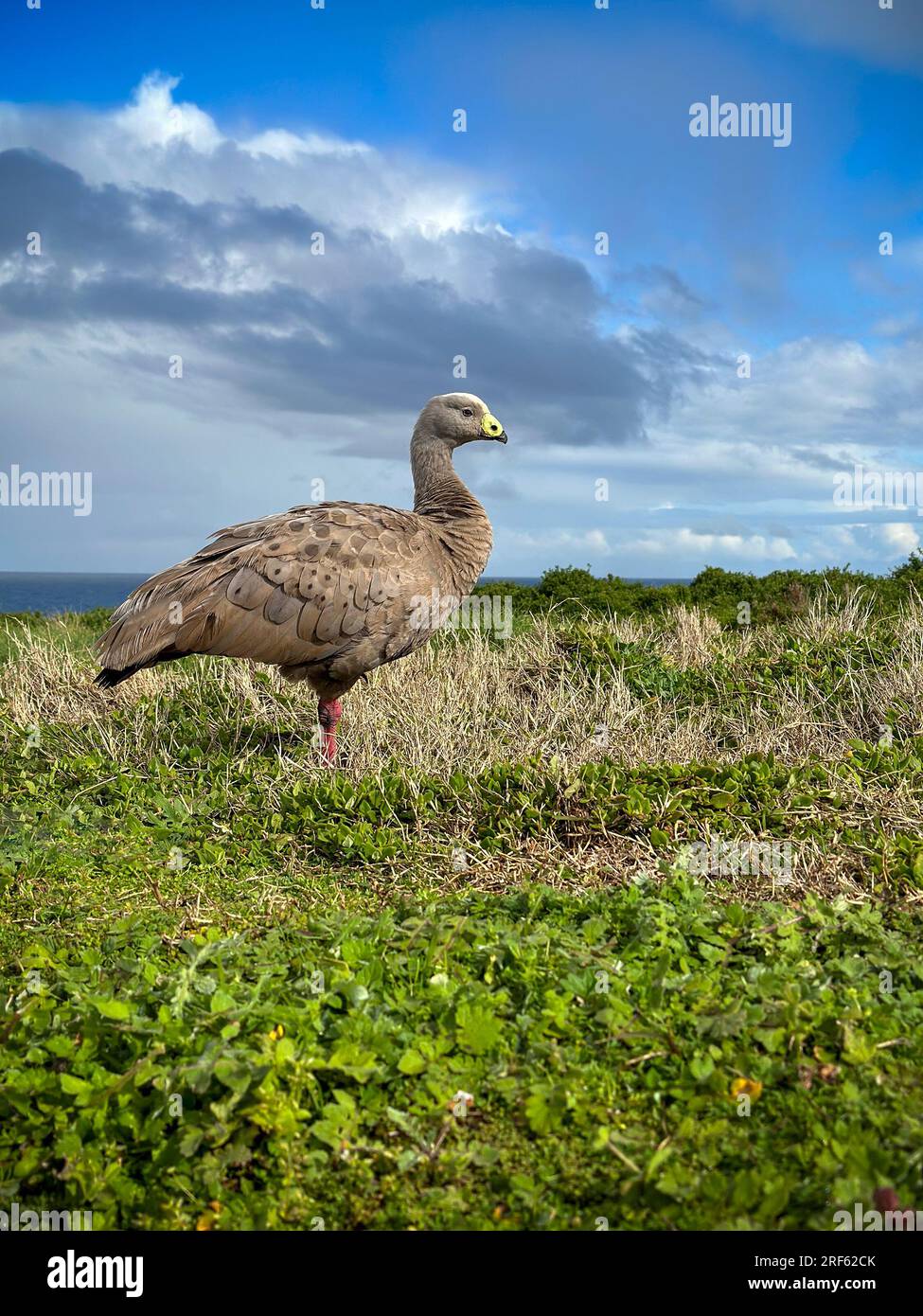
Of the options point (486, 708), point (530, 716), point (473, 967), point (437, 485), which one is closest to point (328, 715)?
point (486, 708)

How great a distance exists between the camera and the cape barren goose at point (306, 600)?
6844 mm

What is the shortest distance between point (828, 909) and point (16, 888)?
4132 millimetres

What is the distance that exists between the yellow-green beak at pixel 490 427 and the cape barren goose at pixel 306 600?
111 cm

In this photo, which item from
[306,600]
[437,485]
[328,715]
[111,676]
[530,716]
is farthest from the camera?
[437,485]

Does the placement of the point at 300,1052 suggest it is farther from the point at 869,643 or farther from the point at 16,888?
the point at 869,643

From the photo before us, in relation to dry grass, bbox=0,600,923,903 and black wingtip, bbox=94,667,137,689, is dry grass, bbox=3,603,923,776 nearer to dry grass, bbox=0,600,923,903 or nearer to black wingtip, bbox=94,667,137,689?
dry grass, bbox=0,600,923,903

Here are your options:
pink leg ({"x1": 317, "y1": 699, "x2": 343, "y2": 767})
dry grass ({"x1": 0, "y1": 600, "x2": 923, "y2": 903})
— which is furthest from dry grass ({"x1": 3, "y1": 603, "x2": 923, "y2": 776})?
pink leg ({"x1": 317, "y1": 699, "x2": 343, "y2": 767})

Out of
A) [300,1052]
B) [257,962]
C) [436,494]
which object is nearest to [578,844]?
[257,962]

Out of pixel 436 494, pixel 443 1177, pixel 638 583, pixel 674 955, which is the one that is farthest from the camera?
pixel 638 583

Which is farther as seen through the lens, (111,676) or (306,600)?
(111,676)

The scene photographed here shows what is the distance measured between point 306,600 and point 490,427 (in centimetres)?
237

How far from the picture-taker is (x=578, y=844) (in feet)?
17.0

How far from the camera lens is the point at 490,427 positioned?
8.05 metres

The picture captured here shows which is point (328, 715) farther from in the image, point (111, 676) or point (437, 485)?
point (437, 485)
